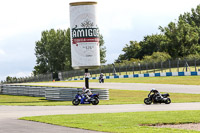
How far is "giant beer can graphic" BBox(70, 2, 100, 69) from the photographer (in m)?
34.8

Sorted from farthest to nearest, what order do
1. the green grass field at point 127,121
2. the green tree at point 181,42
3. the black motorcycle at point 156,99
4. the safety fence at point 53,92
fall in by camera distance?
the green tree at point 181,42
the safety fence at point 53,92
the black motorcycle at point 156,99
the green grass field at point 127,121

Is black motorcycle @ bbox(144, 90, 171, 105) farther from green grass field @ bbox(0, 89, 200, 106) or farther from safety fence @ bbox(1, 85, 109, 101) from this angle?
safety fence @ bbox(1, 85, 109, 101)

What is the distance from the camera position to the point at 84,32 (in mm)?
34844

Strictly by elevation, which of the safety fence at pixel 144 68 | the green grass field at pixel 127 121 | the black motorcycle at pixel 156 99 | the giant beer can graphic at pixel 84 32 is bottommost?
the green grass field at pixel 127 121

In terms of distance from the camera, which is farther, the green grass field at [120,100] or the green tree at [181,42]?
the green tree at [181,42]

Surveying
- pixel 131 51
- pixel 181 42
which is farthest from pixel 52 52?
pixel 181 42

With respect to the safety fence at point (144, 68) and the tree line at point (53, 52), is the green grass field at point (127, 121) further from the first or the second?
the tree line at point (53, 52)

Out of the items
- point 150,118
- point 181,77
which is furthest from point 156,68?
point 150,118

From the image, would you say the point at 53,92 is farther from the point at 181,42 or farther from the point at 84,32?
the point at 181,42

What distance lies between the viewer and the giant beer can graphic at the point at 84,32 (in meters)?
34.8

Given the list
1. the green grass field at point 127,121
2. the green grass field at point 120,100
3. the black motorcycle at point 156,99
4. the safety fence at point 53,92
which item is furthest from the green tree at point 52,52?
the green grass field at point 127,121

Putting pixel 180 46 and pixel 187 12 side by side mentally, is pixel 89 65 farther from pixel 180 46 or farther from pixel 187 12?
pixel 187 12

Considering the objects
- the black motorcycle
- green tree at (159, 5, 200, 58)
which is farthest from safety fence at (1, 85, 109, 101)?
green tree at (159, 5, 200, 58)

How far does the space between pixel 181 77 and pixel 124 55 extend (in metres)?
79.5
